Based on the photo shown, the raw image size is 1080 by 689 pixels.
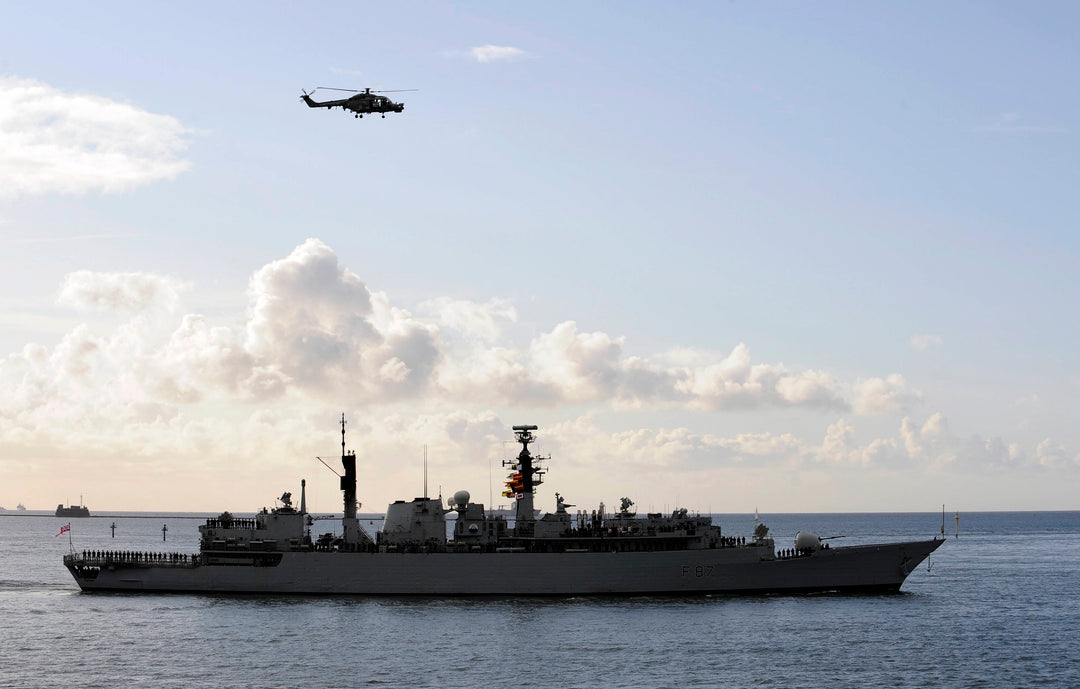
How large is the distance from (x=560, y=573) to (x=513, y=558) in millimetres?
2519

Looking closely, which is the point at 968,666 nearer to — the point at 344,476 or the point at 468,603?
the point at 468,603

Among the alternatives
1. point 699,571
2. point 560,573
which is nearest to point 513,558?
point 560,573

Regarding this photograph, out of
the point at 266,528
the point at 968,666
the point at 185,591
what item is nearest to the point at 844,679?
the point at 968,666

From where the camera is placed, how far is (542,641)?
42.2 m

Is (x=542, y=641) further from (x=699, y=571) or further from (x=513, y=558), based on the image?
(x=699, y=571)

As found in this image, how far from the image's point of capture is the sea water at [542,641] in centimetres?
3653

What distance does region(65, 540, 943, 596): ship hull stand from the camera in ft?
176

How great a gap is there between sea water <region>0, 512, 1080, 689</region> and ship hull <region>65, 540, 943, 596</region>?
40.8 inches

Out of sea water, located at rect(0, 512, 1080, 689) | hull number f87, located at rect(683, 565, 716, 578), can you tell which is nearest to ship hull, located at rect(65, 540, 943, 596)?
hull number f87, located at rect(683, 565, 716, 578)

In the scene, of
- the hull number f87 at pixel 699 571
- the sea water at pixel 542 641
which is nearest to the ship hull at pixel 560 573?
the hull number f87 at pixel 699 571

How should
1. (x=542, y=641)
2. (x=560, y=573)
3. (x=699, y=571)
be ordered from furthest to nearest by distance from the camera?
(x=699, y=571) < (x=560, y=573) < (x=542, y=641)

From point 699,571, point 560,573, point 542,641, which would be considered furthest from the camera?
point 699,571

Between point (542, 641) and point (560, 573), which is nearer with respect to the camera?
point (542, 641)

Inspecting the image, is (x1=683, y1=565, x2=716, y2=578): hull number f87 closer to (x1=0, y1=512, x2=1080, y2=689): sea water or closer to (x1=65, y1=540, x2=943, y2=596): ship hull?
(x1=65, y1=540, x2=943, y2=596): ship hull
